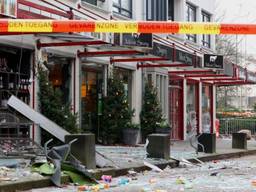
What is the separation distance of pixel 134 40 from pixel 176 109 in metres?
12.0

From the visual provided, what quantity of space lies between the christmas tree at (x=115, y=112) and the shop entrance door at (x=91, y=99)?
0.31 m

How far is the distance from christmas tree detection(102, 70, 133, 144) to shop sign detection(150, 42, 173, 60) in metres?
1.96

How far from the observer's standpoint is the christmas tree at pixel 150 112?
24.7 meters

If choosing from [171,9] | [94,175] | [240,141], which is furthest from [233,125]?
[94,175]

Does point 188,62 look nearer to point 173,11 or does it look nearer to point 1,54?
point 173,11

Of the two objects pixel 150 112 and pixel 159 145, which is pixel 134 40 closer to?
pixel 159 145

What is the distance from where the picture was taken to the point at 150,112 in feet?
81.7

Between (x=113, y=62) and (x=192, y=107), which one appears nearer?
(x=113, y=62)

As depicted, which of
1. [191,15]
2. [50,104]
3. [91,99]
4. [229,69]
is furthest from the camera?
[191,15]

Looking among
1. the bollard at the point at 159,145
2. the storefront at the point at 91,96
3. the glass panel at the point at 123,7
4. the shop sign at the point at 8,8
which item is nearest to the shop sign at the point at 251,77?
the glass panel at the point at 123,7

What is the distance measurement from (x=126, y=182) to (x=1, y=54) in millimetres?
6670

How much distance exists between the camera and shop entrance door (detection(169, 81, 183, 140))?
29.9 metres

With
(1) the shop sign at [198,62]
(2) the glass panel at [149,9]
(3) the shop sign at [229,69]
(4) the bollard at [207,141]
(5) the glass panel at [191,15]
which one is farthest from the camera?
(5) the glass panel at [191,15]

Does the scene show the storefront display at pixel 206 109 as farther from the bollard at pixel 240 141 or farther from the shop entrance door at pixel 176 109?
the bollard at pixel 240 141
